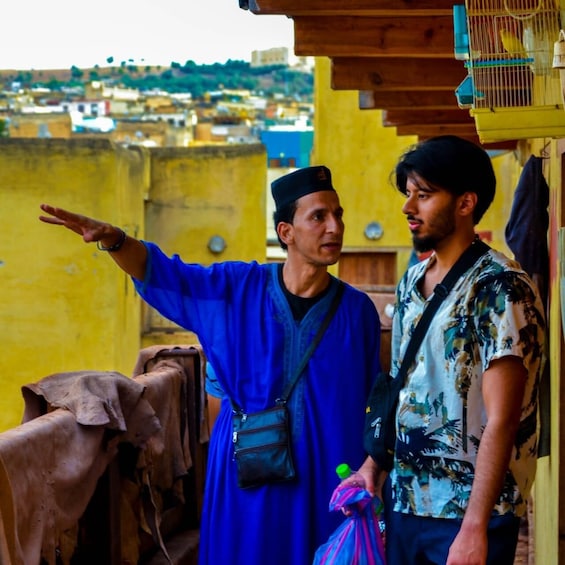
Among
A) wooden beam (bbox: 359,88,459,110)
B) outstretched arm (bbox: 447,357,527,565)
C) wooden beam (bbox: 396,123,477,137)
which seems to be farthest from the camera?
wooden beam (bbox: 396,123,477,137)

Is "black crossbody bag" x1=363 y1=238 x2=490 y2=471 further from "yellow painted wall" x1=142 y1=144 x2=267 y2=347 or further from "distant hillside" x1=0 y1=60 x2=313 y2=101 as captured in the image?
"distant hillside" x1=0 y1=60 x2=313 y2=101

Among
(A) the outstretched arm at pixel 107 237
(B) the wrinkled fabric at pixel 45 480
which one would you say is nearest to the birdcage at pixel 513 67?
(A) the outstretched arm at pixel 107 237

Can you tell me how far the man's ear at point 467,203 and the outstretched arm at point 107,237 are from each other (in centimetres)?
133

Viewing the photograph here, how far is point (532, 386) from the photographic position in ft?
11.0

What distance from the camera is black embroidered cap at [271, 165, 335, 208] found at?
15.3 ft

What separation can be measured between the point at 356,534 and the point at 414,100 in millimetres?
5249

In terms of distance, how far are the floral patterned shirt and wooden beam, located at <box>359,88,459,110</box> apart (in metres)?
5.09

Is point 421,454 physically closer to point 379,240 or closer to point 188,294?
point 188,294

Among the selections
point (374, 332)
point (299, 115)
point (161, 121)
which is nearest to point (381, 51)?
point (374, 332)

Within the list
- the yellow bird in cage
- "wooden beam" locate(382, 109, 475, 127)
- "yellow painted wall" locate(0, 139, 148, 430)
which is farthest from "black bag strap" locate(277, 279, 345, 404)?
"yellow painted wall" locate(0, 139, 148, 430)

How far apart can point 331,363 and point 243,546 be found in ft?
2.27

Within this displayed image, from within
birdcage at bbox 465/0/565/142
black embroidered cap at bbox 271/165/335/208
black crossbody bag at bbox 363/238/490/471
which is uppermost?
birdcage at bbox 465/0/565/142

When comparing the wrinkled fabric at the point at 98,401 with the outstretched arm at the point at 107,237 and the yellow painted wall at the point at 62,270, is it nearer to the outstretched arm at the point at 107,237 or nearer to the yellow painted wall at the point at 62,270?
the outstretched arm at the point at 107,237

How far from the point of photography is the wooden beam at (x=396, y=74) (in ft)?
24.9
